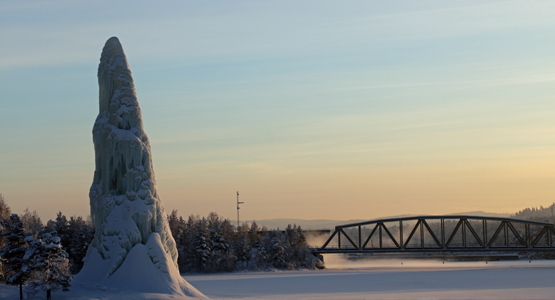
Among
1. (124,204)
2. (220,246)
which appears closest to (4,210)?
(124,204)

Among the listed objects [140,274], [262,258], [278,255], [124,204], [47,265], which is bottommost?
[262,258]

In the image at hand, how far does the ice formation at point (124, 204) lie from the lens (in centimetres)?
4816

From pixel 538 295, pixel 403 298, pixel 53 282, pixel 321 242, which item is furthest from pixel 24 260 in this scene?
pixel 321 242

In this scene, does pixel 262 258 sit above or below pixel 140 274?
below

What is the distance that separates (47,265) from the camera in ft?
147

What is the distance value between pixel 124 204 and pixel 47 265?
25.7 ft

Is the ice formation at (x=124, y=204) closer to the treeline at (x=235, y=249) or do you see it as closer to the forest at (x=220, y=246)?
the forest at (x=220, y=246)

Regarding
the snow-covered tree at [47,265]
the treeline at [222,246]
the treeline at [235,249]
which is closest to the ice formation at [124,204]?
the snow-covered tree at [47,265]

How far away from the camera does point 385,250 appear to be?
414 feet

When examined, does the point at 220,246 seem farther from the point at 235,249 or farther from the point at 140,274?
the point at 140,274

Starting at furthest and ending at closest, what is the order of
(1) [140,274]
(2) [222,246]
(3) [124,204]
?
(2) [222,246]
(3) [124,204]
(1) [140,274]

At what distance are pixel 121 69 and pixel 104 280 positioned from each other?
57.4 ft

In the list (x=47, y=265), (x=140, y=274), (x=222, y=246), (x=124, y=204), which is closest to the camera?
(x=47, y=265)

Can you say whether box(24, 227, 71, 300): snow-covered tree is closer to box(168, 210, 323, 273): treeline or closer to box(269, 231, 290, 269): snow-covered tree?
box(168, 210, 323, 273): treeline
